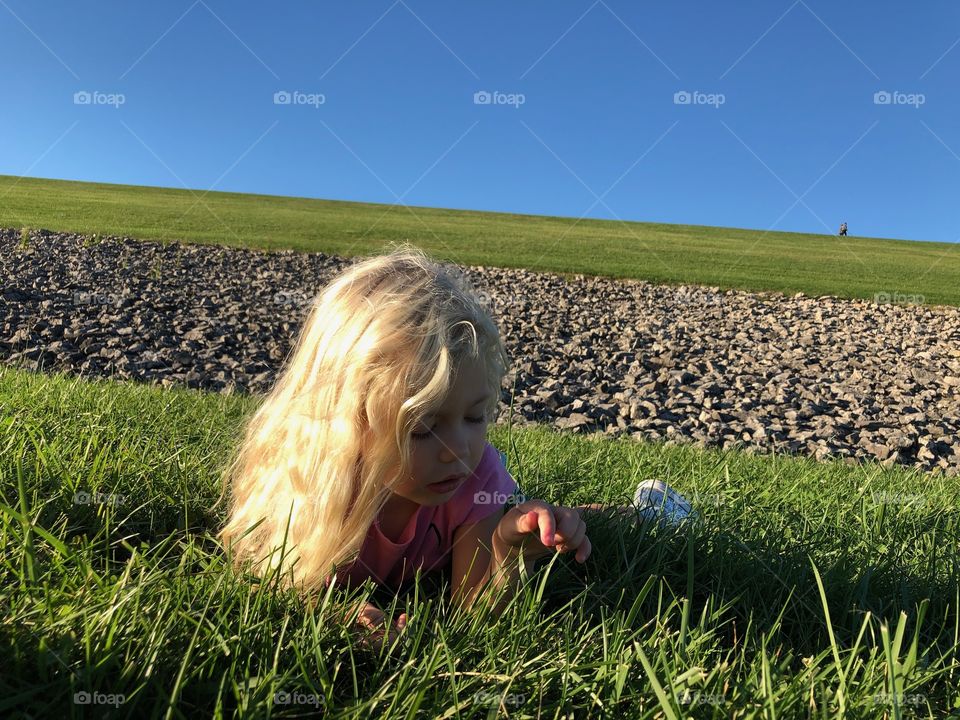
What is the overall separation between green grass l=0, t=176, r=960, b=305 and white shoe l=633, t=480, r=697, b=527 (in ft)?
34.4

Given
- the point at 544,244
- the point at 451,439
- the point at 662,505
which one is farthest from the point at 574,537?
the point at 544,244

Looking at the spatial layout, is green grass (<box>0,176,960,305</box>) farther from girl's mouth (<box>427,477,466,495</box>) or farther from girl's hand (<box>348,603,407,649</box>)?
girl's hand (<box>348,603,407,649</box>)

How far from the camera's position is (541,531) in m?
1.27

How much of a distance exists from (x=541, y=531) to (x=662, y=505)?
0.71 m

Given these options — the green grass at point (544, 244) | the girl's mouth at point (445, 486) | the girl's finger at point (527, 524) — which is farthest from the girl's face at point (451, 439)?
the green grass at point (544, 244)

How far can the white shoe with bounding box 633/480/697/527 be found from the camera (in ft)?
6.16

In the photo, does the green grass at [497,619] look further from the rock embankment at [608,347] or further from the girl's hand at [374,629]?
the rock embankment at [608,347]

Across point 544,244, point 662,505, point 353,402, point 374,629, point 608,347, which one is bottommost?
point 374,629

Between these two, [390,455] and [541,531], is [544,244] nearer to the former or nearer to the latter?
[390,455]

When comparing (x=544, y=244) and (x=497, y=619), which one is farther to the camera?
(x=544, y=244)

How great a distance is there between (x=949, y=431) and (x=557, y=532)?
5.89 meters

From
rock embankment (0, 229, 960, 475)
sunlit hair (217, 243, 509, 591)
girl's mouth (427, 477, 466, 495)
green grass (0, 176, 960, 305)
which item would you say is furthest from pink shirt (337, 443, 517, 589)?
green grass (0, 176, 960, 305)

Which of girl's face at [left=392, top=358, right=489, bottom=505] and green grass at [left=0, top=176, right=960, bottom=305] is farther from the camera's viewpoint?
green grass at [left=0, top=176, right=960, bottom=305]

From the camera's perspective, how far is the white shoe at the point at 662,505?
6.16 ft
